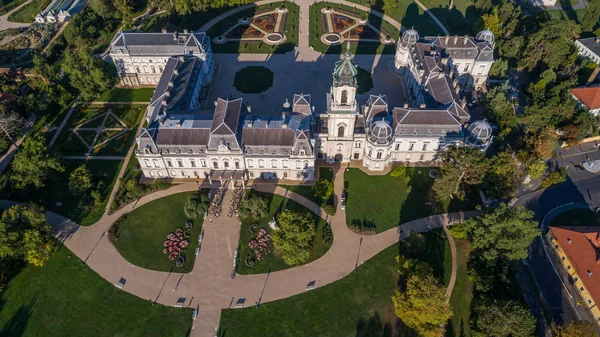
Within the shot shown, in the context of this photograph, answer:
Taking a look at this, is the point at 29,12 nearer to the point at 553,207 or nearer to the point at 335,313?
the point at 335,313

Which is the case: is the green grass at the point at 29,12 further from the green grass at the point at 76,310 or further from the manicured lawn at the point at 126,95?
the green grass at the point at 76,310

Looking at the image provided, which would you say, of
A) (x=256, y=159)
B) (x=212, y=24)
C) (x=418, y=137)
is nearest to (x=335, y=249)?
(x=256, y=159)

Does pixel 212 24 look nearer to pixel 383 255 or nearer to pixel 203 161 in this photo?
pixel 203 161

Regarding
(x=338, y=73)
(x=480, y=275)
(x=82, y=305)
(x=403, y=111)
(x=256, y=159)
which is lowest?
(x=82, y=305)

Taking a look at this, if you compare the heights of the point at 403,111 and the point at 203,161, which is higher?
the point at 403,111

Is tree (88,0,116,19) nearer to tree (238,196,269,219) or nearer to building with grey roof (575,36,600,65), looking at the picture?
tree (238,196,269,219)

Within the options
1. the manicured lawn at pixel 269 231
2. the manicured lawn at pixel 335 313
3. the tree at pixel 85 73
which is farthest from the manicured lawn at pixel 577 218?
the tree at pixel 85 73
